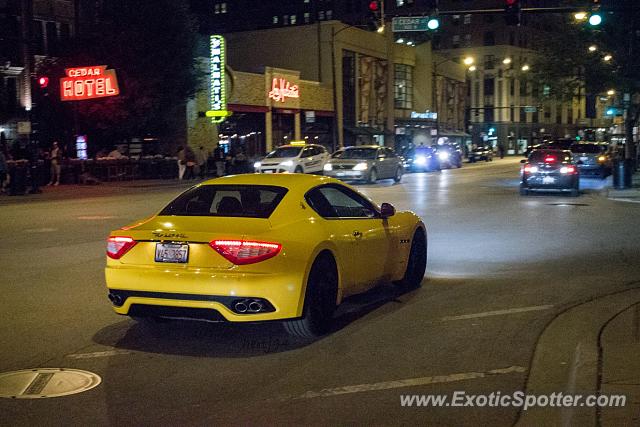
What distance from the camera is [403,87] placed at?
226ft

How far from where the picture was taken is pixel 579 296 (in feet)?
30.9

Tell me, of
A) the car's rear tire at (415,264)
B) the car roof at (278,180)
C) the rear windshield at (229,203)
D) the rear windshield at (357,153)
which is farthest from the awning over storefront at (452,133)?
the rear windshield at (229,203)

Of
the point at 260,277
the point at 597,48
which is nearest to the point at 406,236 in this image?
the point at 260,277

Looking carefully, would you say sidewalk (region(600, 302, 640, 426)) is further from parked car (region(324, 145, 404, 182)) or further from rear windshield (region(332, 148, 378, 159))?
rear windshield (region(332, 148, 378, 159))

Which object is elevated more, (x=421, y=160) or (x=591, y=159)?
(x=591, y=159)

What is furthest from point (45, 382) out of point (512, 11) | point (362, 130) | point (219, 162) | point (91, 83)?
point (362, 130)

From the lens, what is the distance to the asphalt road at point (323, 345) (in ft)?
18.1

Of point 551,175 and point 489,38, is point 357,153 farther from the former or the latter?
point 489,38

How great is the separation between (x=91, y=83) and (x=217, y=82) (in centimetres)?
933

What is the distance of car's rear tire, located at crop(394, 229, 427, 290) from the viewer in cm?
973

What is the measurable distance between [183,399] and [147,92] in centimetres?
3423

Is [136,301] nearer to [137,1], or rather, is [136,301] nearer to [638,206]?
[638,206]

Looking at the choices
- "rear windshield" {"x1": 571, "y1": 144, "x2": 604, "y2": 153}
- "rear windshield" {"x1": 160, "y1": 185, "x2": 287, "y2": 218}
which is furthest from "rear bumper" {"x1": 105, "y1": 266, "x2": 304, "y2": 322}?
"rear windshield" {"x1": 571, "y1": 144, "x2": 604, "y2": 153}

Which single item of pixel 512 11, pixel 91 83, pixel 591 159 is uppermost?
pixel 512 11
